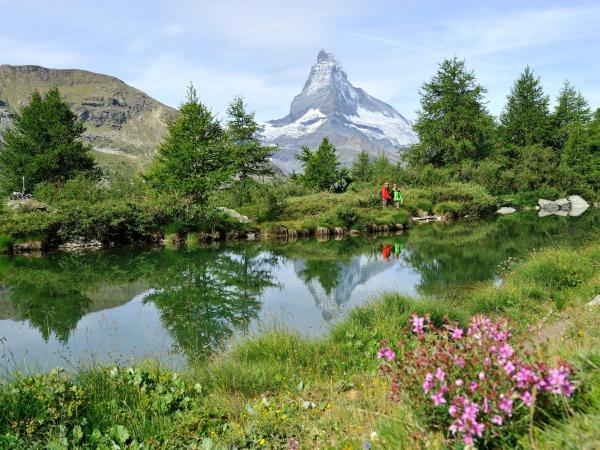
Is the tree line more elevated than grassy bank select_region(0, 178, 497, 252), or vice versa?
the tree line

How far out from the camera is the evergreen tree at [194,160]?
31.3 metres

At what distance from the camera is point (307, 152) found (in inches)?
2196

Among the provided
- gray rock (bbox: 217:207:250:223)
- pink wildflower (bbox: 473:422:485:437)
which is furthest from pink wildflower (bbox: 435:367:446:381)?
gray rock (bbox: 217:207:250:223)

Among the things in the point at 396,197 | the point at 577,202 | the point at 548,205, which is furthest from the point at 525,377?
the point at 577,202

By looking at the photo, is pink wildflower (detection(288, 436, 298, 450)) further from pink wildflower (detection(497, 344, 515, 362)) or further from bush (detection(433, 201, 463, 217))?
bush (detection(433, 201, 463, 217))

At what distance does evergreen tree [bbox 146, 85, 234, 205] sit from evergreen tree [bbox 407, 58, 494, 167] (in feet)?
99.9

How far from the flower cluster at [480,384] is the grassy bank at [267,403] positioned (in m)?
0.13

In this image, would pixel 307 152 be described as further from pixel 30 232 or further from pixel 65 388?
pixel 65 388

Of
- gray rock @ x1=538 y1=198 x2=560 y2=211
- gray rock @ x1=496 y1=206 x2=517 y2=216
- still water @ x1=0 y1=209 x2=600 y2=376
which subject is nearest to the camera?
still water @ x1=0 y1=209 x2=600 y2=376

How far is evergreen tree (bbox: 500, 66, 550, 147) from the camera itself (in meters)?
60.4

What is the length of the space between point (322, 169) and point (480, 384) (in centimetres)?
4999

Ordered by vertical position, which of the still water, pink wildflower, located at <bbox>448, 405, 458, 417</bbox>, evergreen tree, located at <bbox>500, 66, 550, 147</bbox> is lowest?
the still water

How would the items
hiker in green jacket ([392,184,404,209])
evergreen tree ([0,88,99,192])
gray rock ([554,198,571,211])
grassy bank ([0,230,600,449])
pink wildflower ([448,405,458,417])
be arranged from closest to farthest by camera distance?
1. pink wildflower ([448,405,458,417])
2. grassy bank ([0,230,600,449])
3. hiker in green jacket ([392,184,404,209])
4. evergreen tree ([0,88,99,192])
5. gray rock ([554,198,571,211])

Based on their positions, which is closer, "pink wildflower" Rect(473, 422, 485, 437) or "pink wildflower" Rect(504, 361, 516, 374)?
"pink wildflower" Rect(473, 422, 485, 437)
